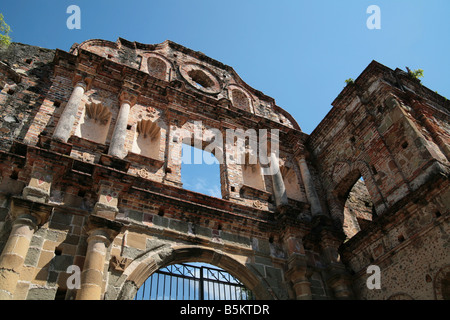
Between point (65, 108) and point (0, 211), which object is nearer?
point (0, 211)

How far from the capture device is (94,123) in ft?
31.0

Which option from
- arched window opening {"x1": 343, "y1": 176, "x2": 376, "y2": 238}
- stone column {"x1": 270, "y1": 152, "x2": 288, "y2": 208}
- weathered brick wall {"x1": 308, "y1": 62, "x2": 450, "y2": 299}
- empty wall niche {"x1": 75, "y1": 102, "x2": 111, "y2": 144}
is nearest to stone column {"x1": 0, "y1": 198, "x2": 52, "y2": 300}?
empty wall niche {"x1": 75, "y1": 102, "x2": 111, "y2": 144}

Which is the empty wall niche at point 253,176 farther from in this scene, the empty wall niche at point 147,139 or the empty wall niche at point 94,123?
the empty wall niche at point 94,123

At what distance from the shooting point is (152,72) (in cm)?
1209

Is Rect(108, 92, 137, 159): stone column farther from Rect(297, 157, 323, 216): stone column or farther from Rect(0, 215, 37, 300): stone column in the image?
Rect(297, 157, 323, 216): stone column

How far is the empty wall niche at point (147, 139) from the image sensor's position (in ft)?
30.8

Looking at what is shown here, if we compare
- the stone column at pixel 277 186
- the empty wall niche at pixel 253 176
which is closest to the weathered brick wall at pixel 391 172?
the stone column at pixel 277 186

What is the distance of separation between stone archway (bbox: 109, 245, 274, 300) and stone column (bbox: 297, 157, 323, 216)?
2918 mm

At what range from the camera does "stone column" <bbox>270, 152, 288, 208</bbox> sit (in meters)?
9.52

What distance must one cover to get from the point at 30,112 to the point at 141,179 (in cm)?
338

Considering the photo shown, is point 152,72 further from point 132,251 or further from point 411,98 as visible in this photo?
point 411,98

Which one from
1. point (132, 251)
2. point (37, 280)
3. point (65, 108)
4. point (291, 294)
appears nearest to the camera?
point (37, 280)

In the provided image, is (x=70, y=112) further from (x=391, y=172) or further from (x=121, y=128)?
(x=391, y=172)
